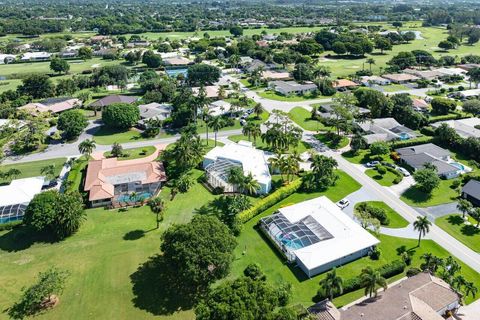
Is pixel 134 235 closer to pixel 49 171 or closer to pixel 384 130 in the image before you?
pixel 49 171

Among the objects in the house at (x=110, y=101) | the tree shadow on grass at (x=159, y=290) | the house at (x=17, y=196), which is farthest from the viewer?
the house at (x=110, y=101)

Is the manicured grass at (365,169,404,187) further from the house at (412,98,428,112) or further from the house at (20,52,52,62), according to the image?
the house at (20,52,52,62)

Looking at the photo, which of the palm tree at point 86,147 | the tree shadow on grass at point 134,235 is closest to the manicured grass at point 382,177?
the tree shadow on grass at point 134,235

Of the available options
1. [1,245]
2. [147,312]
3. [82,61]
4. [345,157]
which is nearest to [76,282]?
[147,312]

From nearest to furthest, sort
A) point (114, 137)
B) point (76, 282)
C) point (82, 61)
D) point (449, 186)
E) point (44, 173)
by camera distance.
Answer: point (76, 282)
point (449, 186)
point (44, 173)
point (114, 137)
point (82, 61)

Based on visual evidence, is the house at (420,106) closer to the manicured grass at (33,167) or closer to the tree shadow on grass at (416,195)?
the tree shadow on grass at (416,195)

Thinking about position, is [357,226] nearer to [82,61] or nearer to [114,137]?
[114,137]
